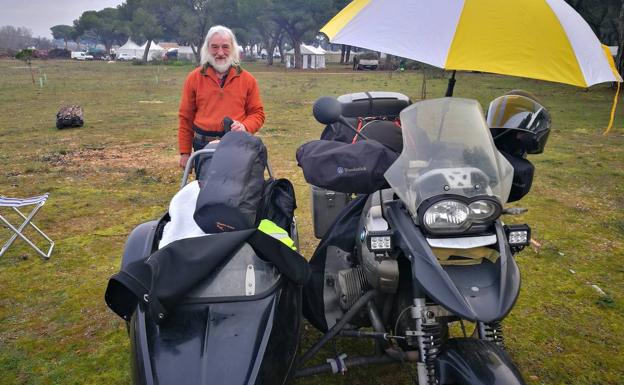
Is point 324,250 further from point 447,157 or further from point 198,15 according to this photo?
point 198,15

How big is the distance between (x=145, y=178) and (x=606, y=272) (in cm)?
638

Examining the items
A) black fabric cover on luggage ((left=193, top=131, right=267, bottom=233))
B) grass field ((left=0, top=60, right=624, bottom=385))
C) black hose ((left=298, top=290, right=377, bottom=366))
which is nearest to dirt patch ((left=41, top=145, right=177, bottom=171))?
grass field ((left=0, top=60, right=624, bottom=385))

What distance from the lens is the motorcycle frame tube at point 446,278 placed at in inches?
67.9

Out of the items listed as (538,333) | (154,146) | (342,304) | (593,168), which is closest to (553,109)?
(593,168)

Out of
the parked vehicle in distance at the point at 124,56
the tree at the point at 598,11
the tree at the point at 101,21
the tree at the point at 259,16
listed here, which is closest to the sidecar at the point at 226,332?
the tree at the point at 598,11

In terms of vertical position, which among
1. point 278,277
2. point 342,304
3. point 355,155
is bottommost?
point 342,304

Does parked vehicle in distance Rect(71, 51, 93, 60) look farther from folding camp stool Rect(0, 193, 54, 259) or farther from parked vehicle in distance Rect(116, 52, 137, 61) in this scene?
folding camp stool Rect(0, 193, 54, 259)

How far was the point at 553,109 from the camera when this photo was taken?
15945 mm

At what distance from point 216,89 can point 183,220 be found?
7.09 ft

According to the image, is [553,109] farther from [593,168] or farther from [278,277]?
[278,277]

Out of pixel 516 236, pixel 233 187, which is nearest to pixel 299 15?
pixel 233 187

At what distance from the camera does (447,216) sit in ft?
Answer: 6.23

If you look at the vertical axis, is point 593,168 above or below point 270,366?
below

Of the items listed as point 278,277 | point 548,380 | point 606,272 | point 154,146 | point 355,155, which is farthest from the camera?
point 154,146
